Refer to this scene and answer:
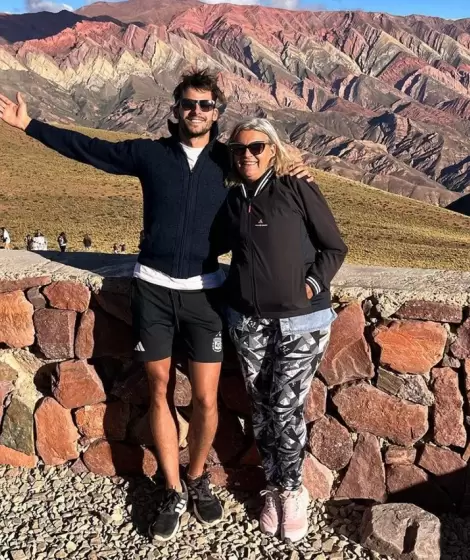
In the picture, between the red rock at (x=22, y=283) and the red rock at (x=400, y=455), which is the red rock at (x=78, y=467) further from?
the red rock at (x=400, y=455)

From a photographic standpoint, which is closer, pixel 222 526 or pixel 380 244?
pixel 222 526

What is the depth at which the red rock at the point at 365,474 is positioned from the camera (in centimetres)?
362

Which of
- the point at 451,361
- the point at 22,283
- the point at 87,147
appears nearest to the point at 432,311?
the point at 451,361

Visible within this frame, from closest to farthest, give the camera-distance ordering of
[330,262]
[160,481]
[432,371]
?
[330,262] < [432,371] < [160,481]

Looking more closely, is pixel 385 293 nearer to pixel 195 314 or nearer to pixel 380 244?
pixel 195 314

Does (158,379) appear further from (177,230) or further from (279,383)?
(177,230)

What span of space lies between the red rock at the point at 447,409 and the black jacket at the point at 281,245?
947mm

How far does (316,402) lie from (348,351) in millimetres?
374

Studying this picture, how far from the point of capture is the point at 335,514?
366cm

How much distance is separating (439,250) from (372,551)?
97.4 ft

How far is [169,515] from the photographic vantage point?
3467mm

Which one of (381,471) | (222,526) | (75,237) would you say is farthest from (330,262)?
(75,237)

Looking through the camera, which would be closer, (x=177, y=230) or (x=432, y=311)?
(x=177, y=230)

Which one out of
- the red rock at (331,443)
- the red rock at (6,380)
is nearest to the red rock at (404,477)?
the red rock at (331,443)
